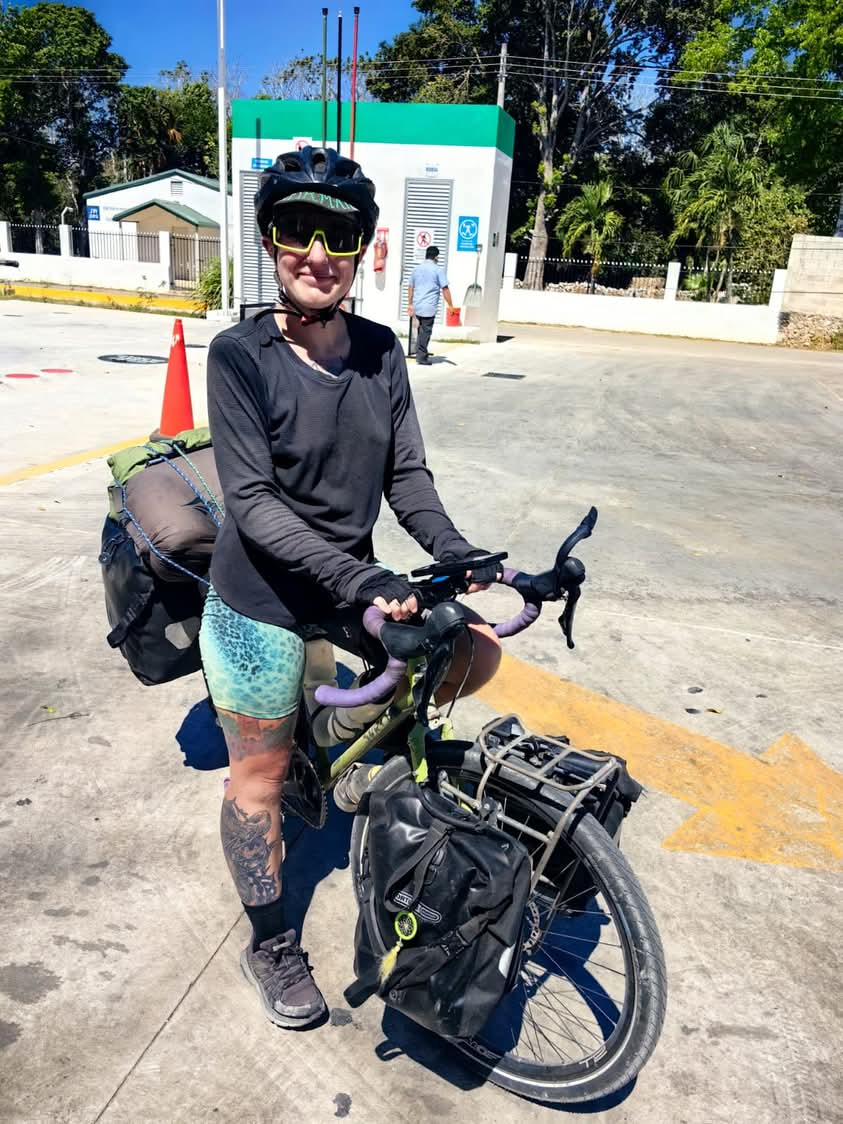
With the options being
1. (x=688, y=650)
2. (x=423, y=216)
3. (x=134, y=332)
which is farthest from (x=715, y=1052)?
(x=423, y=216)

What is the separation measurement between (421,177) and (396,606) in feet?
65.9

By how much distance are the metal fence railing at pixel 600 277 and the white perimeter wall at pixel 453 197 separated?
7958 mm

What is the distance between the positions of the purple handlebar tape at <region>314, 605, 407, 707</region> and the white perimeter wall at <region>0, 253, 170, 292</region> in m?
33.0

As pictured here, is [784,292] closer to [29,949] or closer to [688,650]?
[688,650]

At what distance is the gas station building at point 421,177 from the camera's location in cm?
1950

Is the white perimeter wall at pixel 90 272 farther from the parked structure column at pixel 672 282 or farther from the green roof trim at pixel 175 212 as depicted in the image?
the parked structure column at pixel 672 282

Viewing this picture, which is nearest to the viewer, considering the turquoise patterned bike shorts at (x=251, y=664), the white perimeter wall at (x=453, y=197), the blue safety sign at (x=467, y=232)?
the turquoise patterned bike shorts at (x=251, y=664)

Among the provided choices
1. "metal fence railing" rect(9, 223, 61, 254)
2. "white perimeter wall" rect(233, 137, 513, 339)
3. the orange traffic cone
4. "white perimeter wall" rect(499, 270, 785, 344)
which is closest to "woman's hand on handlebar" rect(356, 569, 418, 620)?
the orange traffic cone

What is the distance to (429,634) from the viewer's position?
1716 mm

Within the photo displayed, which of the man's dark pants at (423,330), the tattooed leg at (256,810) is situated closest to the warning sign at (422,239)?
the man's dark pants at (423,330)

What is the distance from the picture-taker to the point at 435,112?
19359 mm

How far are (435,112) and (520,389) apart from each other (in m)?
9.86

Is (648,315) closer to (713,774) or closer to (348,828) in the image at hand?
(713,774)

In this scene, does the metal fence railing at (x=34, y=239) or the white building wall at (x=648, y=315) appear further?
the metal fence railing at (x=34, y=239)
